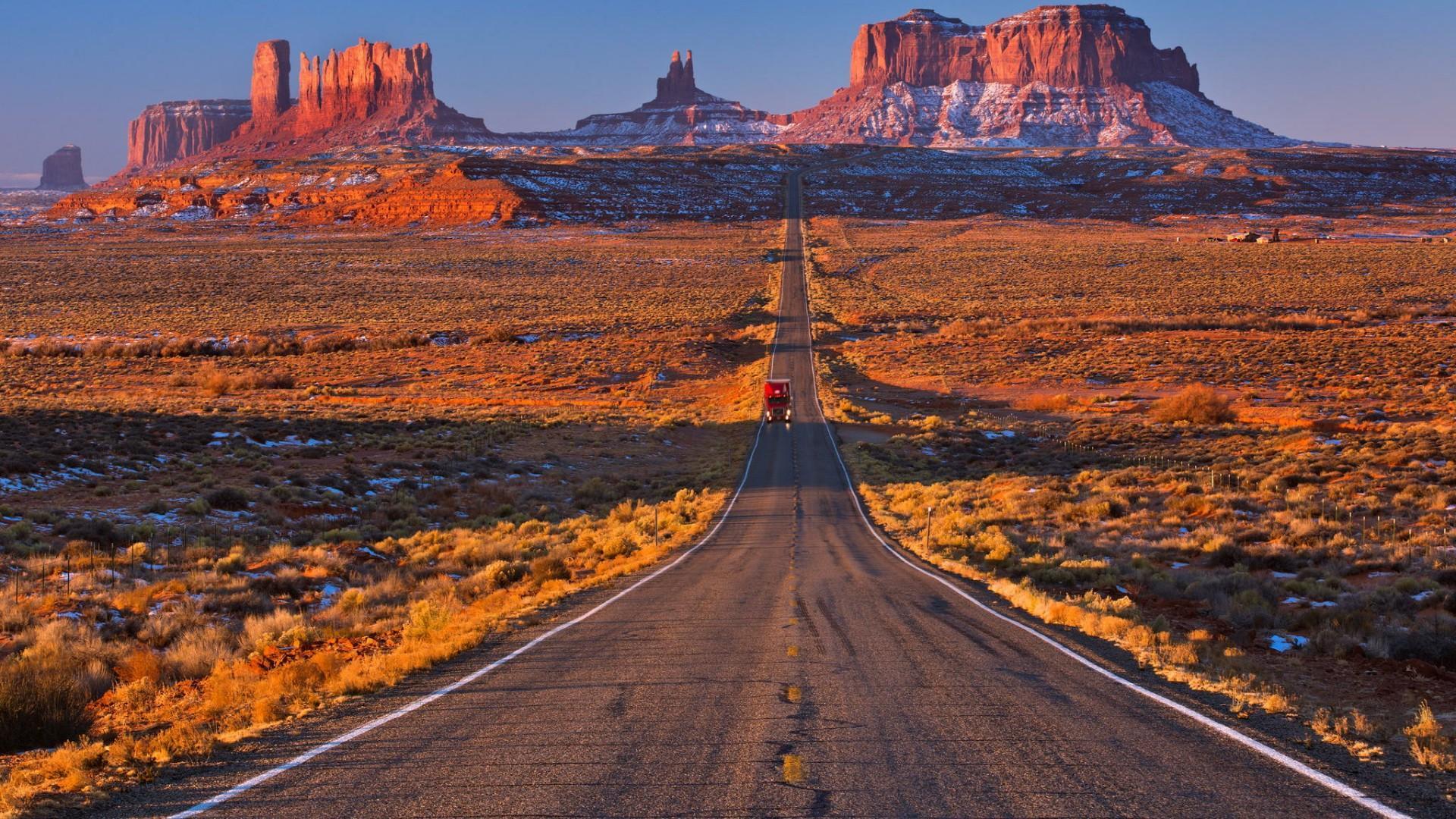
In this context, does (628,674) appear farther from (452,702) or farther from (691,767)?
(691,767)

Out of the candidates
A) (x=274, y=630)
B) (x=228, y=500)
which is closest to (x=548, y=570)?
(x=274, y=630)

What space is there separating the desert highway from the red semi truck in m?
31.0

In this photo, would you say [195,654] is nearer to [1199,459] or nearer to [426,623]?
[426,623]

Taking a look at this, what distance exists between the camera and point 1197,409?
121 feet

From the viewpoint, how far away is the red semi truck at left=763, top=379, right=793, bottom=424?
42844mm

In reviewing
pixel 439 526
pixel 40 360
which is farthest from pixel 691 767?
pixel 40 360

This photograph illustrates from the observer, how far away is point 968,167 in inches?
7613

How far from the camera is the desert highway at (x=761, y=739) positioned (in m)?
5.53

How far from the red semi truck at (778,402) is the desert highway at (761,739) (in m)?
31.0

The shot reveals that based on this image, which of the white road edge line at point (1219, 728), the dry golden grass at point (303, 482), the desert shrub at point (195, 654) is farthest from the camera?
the desert shrub at point (195, 654)

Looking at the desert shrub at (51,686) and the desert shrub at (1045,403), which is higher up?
the desert shrub at (51,686)

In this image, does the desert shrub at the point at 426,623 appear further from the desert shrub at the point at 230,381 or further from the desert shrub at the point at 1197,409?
the desert shrub at the point at 230,381

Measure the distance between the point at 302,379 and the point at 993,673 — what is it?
48968 millimetres

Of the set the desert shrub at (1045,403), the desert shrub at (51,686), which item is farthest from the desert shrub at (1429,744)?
the desert shrub at (1045,403)
